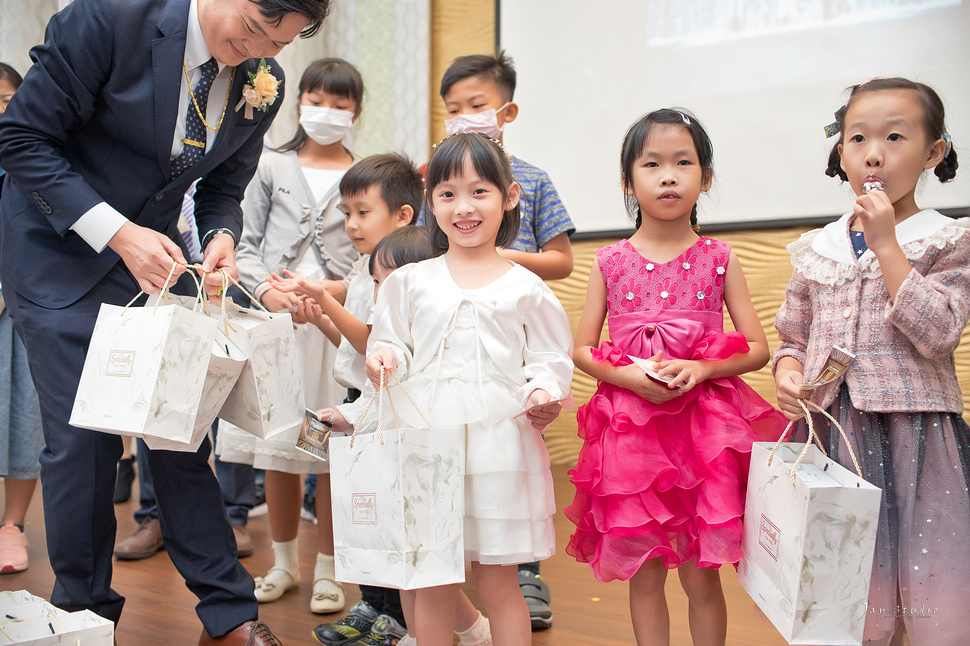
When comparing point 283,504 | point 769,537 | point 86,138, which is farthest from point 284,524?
point 769,537

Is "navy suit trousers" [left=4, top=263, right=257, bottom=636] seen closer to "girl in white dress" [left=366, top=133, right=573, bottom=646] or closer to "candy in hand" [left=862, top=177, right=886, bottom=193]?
"girl in white dress" [left=366, top=133, right=573, bottom=646]

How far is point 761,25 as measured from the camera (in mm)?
3463

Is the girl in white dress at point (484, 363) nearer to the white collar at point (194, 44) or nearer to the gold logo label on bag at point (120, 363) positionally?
the gold logo label on bag at point (120, 363)

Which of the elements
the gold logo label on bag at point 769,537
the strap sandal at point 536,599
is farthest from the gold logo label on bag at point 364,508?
the strap sandal at point 536,599

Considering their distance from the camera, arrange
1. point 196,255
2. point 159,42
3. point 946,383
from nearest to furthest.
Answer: point 946,383 < point 159,42 < point 196,255

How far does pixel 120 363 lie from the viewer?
136 centimetres

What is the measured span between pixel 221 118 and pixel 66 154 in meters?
0.33

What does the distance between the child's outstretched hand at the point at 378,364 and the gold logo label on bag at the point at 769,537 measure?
2.31 feet

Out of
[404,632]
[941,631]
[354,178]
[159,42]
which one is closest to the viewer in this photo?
[941,631]

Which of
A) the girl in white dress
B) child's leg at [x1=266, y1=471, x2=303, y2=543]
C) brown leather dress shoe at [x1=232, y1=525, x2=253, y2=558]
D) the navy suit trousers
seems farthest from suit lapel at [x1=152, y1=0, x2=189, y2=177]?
brown leather dress shoe at [x1=232, y1=525, x2=253, y2=558]

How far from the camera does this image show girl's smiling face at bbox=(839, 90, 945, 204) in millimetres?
1382

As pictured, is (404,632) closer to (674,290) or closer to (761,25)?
(674,290)

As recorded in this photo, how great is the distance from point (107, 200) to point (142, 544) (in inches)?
55.2

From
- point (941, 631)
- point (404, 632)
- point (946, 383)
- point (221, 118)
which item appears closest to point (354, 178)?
point (221, 118)
